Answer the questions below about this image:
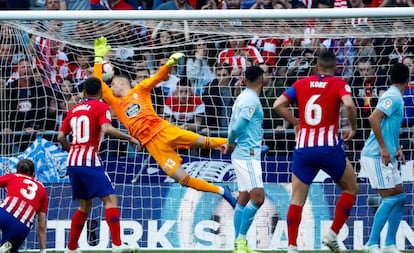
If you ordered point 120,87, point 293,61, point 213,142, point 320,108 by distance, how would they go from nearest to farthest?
point 320,108
point 213,142
point 120,87
point 293,61

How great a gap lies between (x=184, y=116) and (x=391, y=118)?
12.2 feet

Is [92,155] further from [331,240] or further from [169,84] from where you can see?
[169,84]

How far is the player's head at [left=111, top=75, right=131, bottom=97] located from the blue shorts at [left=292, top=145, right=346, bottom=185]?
341 cm

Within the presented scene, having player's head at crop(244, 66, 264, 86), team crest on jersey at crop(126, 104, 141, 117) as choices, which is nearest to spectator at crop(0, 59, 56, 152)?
team crest on jersey at crop(126, 104, 141, 117)

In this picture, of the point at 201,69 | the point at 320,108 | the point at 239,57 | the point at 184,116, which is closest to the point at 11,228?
the point at 320,108

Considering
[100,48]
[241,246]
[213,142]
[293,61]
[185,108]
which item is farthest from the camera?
[185,108]

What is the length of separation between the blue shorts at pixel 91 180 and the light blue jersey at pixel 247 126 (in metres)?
1.53

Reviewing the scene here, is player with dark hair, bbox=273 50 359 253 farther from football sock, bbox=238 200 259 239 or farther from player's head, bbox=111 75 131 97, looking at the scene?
player's head, bbox=111 75 131 97

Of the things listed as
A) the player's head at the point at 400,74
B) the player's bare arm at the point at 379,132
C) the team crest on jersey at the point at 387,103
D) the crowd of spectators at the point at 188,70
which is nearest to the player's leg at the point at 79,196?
the crowd of spectators at the point at 188,70

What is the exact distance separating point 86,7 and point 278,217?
6.38 m

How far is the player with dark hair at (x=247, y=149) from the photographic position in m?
13.6

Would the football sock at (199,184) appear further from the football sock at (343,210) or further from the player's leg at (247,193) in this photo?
the football sock at (343,210)

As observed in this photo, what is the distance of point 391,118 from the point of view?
1340 cm

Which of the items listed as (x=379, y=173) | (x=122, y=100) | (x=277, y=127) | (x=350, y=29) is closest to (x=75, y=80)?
(x=122, y=100)
